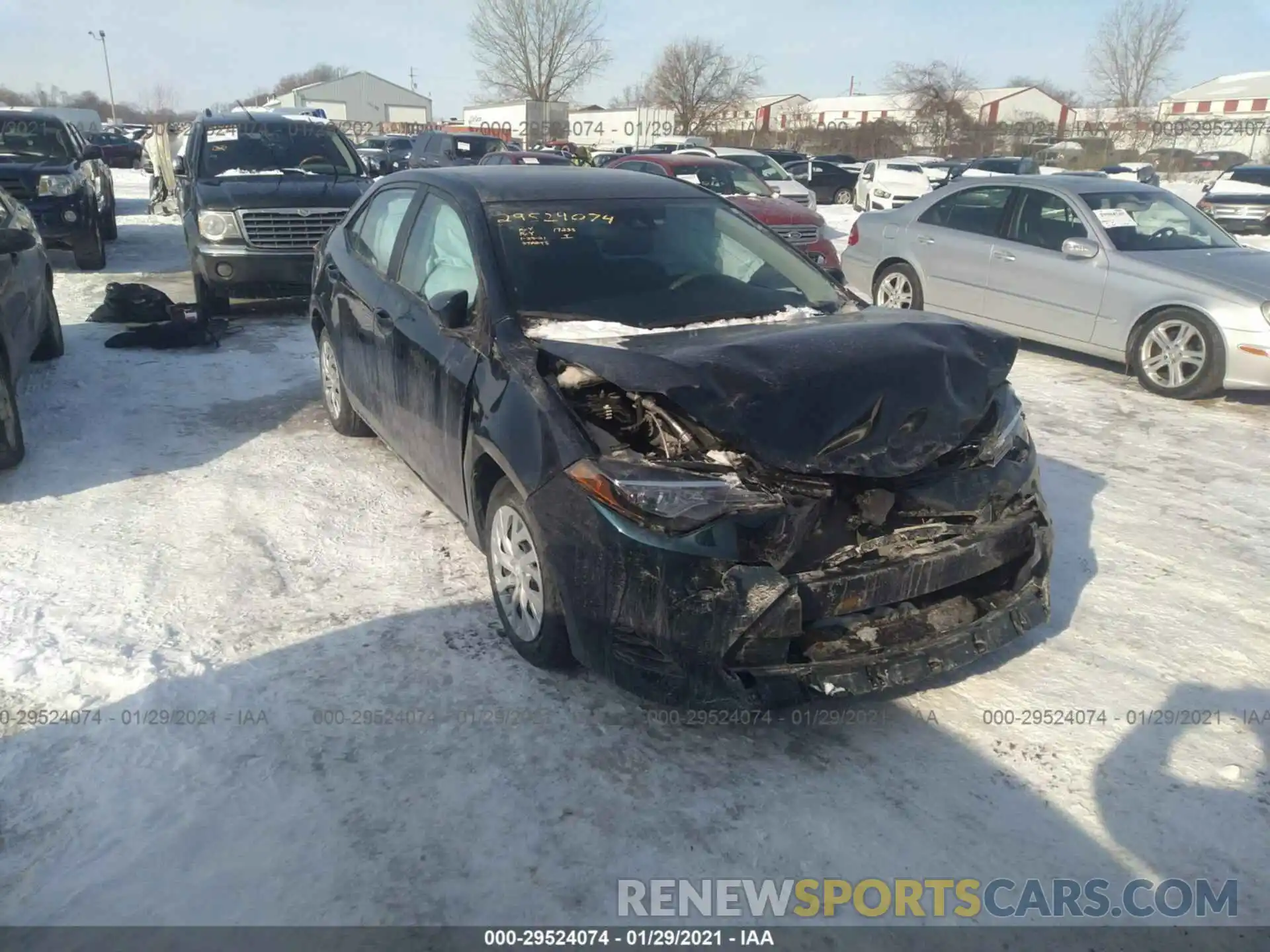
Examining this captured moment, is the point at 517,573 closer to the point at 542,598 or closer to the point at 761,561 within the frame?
the point at 542,598

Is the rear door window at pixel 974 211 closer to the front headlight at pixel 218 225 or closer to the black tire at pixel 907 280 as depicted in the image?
the black tire at pixel 907 280

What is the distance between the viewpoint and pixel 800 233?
11062 mm

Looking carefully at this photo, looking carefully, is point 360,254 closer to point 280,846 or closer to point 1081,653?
point 280,846

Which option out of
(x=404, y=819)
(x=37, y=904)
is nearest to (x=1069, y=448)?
(x=404, y=819)

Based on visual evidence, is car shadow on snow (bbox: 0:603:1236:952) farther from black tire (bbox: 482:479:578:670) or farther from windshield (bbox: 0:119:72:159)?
windshield (bbox: 0:119:72:159)

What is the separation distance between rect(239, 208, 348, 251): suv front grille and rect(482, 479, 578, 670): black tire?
6.00 m

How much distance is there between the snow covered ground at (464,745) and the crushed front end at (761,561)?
0.32 meters

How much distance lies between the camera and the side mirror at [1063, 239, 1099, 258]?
752 cm

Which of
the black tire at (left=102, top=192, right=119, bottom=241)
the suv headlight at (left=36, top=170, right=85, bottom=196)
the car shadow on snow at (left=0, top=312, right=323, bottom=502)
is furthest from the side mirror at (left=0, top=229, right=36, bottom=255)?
the black tire at (left=102, top=192, right=119, bottom=241)

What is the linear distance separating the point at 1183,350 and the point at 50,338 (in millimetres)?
8723

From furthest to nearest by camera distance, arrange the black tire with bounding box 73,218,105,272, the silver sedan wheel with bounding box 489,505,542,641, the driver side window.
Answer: the black tire with bounding box 73,218,105,272
the driver side window
the silver sedan wheel with bounding box 489,505,542,641

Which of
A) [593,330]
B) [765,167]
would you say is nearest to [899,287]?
[593,330]

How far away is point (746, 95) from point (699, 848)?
6029cm

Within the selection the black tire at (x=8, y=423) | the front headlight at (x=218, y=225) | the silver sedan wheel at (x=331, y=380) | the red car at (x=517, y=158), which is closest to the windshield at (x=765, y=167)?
the red car at (x=517, y=158)
